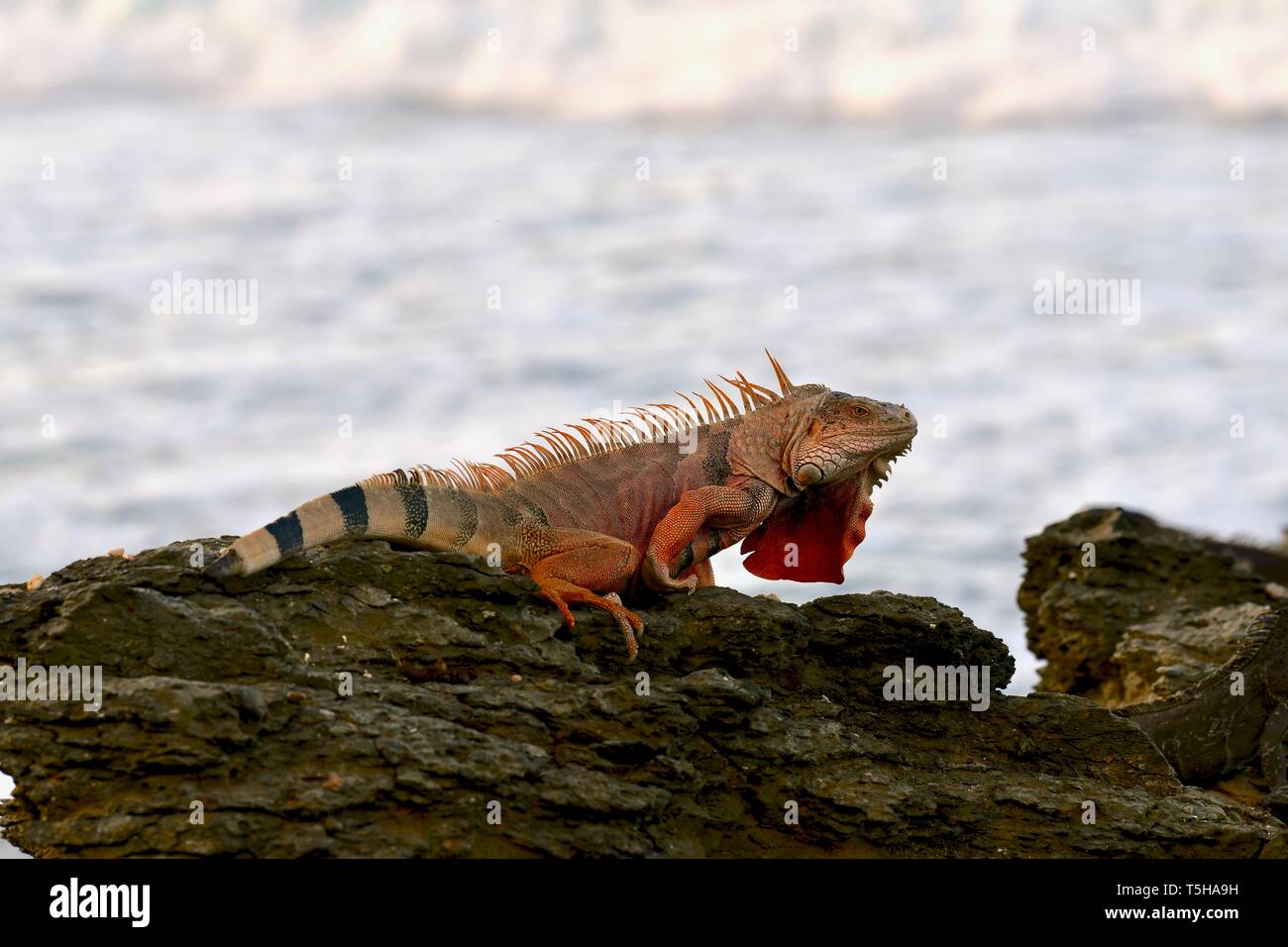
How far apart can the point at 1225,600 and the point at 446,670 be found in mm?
7999

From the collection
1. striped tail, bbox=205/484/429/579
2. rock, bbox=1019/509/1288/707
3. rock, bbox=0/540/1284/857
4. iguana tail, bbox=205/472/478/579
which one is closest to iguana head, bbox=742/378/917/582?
rock, bbox=0/540/1284/857

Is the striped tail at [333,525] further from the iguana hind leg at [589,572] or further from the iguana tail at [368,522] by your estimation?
the iguana hind leg at [589,572]

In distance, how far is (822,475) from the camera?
34.3ft

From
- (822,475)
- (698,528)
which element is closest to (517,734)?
(698,528)

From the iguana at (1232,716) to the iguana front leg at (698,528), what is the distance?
3.01 meters

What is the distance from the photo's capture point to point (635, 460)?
1050cm

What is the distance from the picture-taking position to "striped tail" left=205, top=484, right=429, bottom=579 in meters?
8.95

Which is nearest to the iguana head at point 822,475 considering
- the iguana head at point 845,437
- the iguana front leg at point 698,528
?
the iguana head at point 845,437

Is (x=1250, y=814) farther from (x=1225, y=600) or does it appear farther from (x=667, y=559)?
(x=1225, y=600)

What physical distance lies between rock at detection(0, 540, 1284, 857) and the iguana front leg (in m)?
0.23

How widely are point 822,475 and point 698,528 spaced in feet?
2.80

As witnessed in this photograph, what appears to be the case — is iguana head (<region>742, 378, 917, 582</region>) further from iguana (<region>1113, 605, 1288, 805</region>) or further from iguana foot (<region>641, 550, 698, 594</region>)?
iguana (<region>1113, 605, 1288, 805</region>)

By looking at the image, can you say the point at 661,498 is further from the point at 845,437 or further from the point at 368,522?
the point at 368,522
